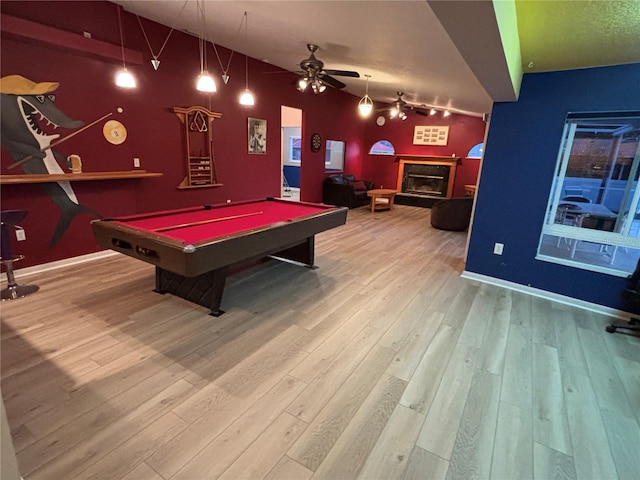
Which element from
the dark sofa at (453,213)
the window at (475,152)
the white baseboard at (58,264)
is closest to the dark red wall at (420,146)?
the window at (475,152)

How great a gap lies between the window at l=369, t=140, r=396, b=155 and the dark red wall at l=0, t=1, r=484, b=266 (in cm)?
359

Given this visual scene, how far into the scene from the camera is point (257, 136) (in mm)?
5977

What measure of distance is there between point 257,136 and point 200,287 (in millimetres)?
3907

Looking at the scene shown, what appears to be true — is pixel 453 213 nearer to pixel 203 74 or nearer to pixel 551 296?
pixel 551 296

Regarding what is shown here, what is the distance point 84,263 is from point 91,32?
2.66 metres

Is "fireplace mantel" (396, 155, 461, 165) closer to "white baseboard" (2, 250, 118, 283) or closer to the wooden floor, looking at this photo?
the wooden floor

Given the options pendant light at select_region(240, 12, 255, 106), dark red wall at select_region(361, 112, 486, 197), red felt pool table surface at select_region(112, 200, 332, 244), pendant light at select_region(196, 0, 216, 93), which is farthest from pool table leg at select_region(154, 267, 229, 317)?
dark red wall at select_region(361, 112, 486, 197)

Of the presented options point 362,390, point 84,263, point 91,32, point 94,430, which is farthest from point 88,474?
point 91,32

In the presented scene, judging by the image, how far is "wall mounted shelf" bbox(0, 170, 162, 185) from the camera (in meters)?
3.02

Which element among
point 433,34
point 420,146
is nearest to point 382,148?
point 420,146

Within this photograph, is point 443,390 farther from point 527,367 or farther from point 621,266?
point 621,266

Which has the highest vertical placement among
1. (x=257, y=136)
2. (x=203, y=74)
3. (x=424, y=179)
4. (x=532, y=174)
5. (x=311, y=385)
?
(x=203, y=74)

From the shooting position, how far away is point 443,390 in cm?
201

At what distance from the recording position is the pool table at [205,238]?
222cm
